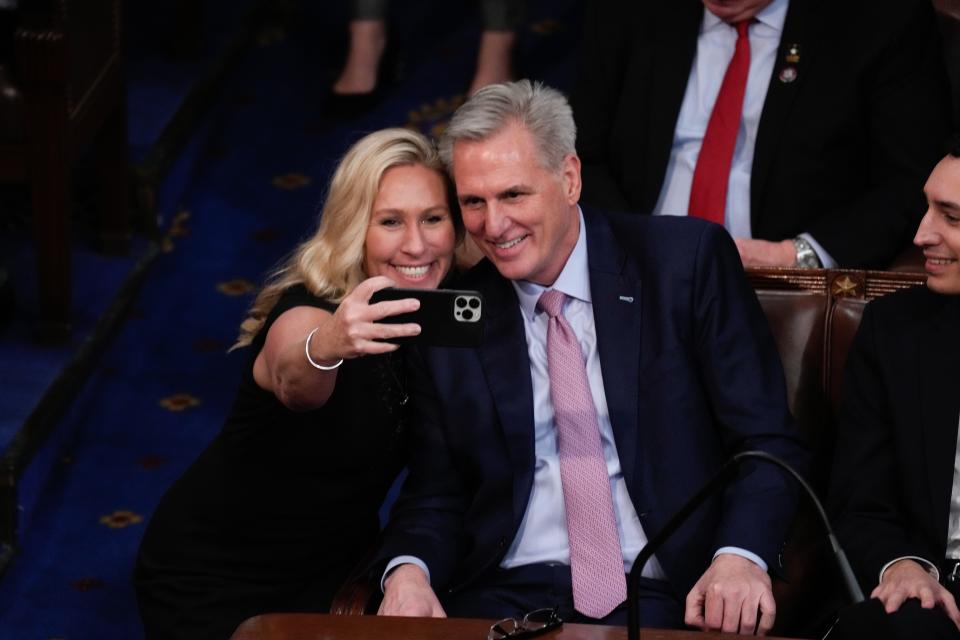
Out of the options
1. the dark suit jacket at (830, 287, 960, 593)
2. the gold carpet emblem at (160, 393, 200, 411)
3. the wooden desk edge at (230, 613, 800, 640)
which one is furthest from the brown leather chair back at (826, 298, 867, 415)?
the gold carpet emblem at (160, 393, 200, 411)

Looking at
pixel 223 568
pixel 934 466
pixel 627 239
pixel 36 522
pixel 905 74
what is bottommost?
pixel 36 522

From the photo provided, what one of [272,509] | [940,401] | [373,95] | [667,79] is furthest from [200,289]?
[940,401]

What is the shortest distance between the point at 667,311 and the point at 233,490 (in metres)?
0.75

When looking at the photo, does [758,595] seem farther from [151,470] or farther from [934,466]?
[151,470]

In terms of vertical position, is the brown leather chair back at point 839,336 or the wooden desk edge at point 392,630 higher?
the brown leather chair back at point 839,336

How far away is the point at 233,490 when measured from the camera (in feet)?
8.46

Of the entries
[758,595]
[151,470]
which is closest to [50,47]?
[151,470]

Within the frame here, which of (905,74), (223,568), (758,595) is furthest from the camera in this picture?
(905,74)

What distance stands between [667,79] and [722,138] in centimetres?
16

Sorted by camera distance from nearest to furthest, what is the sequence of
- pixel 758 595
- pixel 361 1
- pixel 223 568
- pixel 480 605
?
1. pixel 758 595
2. pixel 480 605
3. pixel 223 568
4. pixel 361 1

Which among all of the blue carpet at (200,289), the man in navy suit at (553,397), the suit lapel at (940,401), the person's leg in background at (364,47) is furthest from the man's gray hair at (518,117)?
the person's leg in background at (364,47)

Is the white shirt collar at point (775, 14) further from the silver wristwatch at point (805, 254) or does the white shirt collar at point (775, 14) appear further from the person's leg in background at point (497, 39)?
the person's leg in background at point (497, 39)

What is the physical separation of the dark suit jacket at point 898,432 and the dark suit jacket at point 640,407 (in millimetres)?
94

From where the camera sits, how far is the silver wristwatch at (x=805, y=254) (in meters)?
3.07
